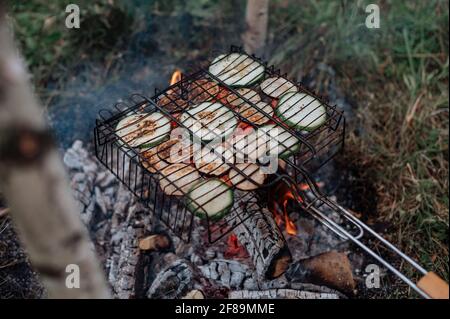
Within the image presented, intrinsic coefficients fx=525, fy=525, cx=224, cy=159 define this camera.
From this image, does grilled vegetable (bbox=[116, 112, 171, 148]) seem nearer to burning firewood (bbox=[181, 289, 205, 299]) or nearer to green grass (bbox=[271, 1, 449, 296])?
burning firewood (bbox=[181, 289, 205, 299])

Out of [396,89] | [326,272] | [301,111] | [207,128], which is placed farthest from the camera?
[396,89]

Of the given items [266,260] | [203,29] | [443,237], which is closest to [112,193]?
[266,260]

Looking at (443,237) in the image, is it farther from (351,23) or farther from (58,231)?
(58,231)

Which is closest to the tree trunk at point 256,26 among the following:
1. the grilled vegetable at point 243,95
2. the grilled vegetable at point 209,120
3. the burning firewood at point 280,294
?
the grilled vegetable at point 243,95

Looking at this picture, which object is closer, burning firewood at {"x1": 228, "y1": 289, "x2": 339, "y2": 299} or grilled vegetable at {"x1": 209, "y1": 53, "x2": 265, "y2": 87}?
burning firewood at {"x1": 228, "y1": 289, "x2": 339, "y2": 299}

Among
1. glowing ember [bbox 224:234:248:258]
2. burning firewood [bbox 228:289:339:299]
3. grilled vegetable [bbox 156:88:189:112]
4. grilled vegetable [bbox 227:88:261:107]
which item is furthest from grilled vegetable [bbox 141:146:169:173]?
burning firewood [bbox 228:289:339:299]

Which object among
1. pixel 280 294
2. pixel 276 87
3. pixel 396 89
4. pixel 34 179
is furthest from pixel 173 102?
pixel 396 89

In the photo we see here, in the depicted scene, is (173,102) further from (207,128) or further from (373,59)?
(373,59)
